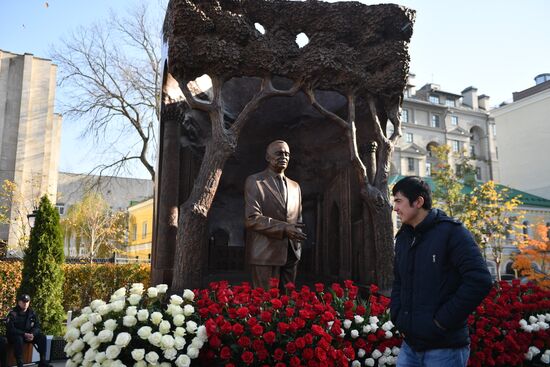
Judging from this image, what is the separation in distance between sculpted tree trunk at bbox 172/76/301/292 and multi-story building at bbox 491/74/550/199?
131 feet

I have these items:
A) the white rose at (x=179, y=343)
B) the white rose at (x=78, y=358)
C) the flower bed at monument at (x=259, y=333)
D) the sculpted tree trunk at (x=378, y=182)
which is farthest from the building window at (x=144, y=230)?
the white rose at (x=179, y=343)

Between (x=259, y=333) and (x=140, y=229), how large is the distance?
39.4m

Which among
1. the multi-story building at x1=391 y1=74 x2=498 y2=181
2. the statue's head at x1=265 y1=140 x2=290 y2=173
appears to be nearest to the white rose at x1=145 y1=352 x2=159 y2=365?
the statue's head at x1=265 y1=140 x2=290 y2=173

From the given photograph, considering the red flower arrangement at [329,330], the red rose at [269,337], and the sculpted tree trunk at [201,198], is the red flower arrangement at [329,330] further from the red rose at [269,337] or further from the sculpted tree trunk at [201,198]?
the sculpted tree trunk at [201,198]

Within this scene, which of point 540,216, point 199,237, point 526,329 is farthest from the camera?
point 540,216

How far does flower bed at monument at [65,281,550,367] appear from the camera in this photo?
405cm

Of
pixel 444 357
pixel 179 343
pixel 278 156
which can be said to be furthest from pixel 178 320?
pixel 278 156

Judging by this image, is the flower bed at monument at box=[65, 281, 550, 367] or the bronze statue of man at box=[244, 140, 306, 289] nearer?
the flower bed at monument at box=[65, 281, 550, 367]

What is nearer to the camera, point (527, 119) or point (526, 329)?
point (526, 329)

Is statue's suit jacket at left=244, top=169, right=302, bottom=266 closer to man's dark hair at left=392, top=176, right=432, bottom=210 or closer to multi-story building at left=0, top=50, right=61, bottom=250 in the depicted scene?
man's dark hair at left=392, top=176, right=432, bottom=210

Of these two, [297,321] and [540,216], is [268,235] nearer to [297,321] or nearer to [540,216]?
[297,321]

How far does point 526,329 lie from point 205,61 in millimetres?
5155

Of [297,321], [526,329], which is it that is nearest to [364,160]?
[526,329]

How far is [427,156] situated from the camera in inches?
2007
